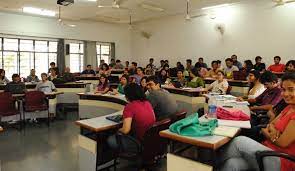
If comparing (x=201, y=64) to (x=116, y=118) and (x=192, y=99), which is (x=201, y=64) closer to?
(x=192, y=99)

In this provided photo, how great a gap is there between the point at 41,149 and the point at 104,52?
383 inches

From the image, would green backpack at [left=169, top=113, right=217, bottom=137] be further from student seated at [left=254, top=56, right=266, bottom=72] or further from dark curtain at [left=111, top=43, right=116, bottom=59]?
dark curtain at [left=111, top=43, right=116, bottom=59]

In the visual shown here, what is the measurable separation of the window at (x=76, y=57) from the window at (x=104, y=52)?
0.89m

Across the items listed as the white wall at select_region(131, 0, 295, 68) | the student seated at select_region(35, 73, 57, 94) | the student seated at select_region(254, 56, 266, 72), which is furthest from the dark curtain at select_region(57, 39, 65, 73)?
the student seated at select_region(254, 56, 266, 72)

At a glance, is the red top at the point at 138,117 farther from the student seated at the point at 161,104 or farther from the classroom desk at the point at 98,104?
the classroom desk at the point at 98,104

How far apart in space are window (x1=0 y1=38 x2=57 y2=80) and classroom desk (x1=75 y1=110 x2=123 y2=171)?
8.98 meters

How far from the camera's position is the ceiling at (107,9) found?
8.96 meters

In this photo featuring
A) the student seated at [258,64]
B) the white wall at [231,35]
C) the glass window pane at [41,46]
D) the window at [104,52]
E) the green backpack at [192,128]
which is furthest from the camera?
the window at [104,52]

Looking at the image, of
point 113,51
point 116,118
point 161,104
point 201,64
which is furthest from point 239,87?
point 113,51

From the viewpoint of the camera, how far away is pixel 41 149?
4.59m

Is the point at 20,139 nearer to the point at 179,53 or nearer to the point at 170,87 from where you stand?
the point at 170,87

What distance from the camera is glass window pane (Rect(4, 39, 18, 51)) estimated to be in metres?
10.6

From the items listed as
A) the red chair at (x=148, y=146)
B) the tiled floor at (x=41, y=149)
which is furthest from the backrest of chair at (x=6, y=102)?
the red chair at (x=148, y=146)

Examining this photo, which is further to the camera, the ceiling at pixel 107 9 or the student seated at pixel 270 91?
the ceiling at pixel 107 9
